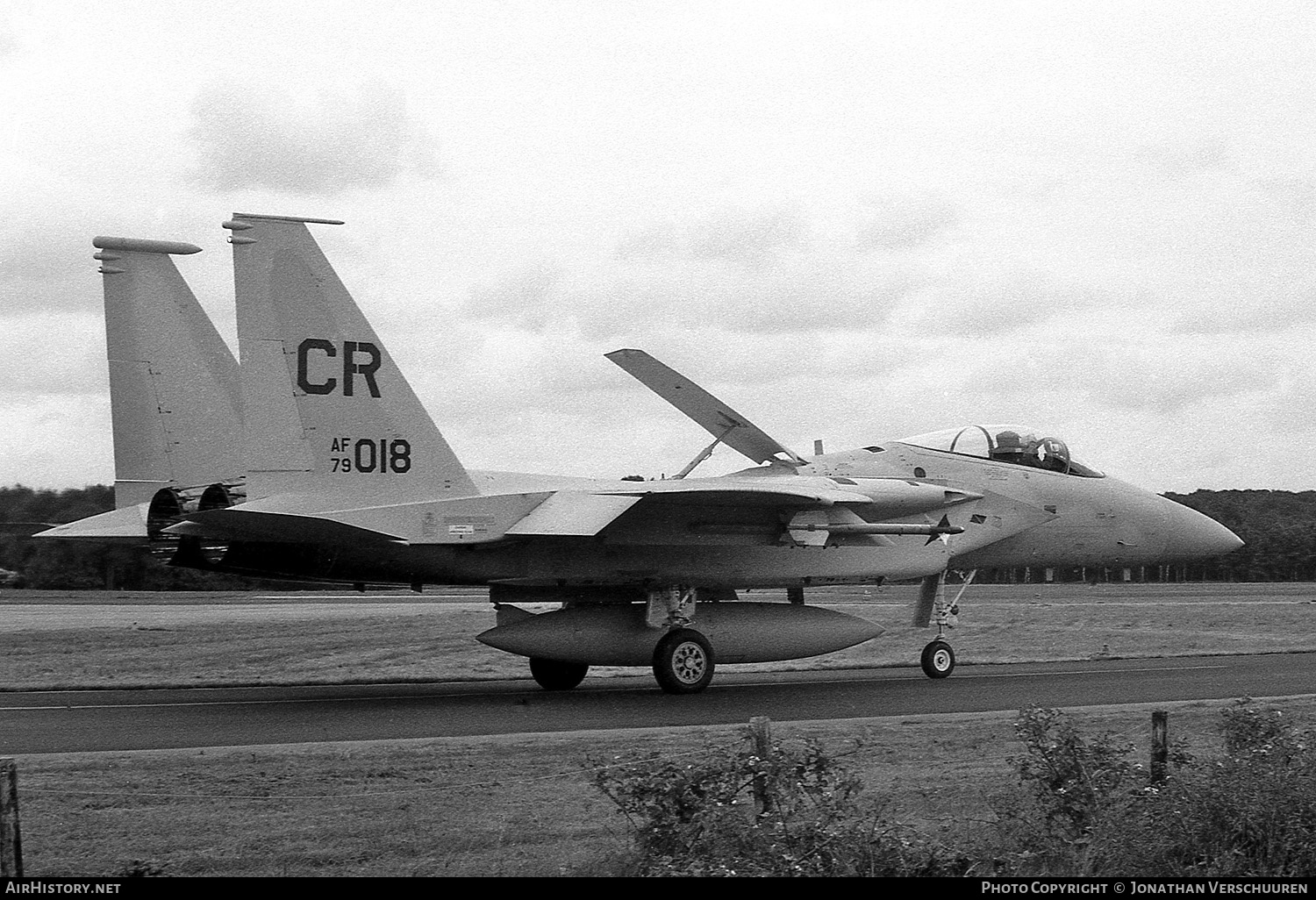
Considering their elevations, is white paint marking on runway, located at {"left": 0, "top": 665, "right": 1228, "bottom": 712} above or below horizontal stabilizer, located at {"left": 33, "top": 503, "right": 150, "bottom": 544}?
below

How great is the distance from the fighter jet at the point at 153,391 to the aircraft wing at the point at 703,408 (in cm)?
515

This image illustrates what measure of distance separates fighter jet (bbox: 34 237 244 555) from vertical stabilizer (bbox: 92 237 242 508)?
0.01 meters

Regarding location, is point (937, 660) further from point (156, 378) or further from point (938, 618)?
point (156, 378)

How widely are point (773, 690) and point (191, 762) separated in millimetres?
8901

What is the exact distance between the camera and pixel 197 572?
2988 centimetres

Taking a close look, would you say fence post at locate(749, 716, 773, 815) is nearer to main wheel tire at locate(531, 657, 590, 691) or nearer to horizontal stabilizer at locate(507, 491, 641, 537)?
horizontal stabilizer at locate(507, 491, 641, 537)

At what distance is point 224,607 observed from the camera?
33938mm

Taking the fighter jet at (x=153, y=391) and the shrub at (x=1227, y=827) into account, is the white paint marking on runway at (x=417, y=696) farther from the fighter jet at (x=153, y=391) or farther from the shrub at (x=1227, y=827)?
the shrub at (x=1227, y=827)

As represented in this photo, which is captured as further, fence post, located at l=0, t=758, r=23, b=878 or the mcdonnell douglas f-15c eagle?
the mcdonnell douglas f-15c eagle

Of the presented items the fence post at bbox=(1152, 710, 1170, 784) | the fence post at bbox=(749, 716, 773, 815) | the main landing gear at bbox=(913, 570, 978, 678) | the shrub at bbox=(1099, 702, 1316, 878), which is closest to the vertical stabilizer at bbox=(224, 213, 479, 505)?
the main landing gear at bbox=(913, 570, 978, 678)

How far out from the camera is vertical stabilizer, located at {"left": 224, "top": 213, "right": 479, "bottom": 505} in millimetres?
14328

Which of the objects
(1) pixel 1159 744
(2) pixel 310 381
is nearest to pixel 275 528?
(2) pixel 310 381

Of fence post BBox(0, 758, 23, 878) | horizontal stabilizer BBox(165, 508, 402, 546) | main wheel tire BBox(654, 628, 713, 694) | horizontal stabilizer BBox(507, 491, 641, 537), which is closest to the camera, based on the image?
fence post BBox(0, 758, 23, 878)

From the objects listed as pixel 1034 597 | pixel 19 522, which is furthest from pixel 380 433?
pixel 1034 597
